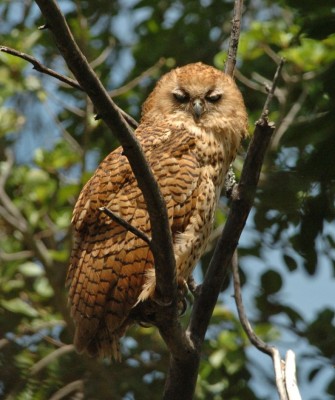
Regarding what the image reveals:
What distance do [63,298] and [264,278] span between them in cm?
145

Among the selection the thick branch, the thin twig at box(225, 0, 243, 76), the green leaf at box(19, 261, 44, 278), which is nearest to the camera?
the thick branch

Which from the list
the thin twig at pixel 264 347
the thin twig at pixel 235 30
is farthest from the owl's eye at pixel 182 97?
the thin twig at pixel 264 347

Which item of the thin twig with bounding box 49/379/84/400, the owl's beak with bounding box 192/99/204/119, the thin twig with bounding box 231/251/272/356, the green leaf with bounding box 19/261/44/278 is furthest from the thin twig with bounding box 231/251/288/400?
the green leaf with bounding box 19/261/44/278

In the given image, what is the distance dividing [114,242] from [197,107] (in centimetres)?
93

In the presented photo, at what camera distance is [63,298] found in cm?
593

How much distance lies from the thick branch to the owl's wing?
56 cm

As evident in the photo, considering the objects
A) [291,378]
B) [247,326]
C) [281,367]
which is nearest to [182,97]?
[247,326]

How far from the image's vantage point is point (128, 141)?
8.36 ft

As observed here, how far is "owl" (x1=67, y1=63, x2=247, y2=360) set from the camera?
355 cm

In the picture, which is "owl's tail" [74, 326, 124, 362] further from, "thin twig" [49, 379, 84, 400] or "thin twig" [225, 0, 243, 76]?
"thin twig" [225, 0, 243, 76]

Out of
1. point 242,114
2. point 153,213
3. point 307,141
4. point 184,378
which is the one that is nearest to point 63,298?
point 242,114

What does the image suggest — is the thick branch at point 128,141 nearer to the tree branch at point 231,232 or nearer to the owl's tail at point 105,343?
the tree branch at point 231,232

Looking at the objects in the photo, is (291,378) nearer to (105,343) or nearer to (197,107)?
(105,343)

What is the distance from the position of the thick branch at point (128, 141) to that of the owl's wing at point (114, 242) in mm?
557
